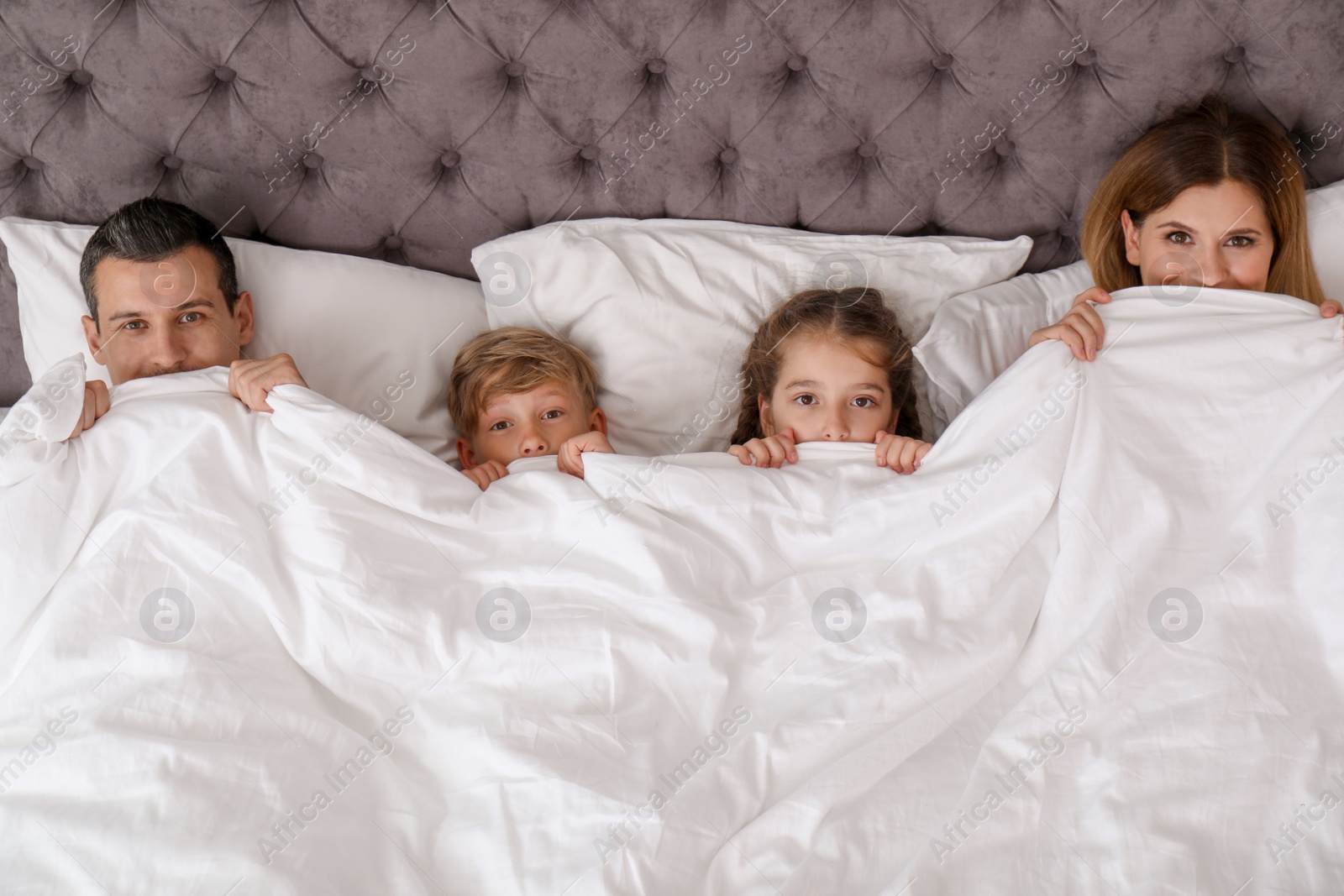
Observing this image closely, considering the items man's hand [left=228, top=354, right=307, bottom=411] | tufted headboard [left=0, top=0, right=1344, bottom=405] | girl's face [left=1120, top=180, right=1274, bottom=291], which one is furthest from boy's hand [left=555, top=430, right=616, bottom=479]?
girl's face [left=1120, top=180, right=1274, bottom=291]

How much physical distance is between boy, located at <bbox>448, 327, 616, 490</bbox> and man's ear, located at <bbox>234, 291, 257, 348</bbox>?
0.38m

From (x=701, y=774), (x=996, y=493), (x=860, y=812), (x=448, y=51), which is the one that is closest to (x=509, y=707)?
(x=701, y=774)

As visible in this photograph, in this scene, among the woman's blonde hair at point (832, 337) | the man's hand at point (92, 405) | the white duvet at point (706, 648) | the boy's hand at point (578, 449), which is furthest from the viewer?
the woman's blonde hair at point (832, 337)

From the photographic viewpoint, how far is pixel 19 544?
134 cm

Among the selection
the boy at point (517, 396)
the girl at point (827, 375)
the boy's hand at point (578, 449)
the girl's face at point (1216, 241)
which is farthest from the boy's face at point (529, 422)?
the girl's face at point (1216, 241)

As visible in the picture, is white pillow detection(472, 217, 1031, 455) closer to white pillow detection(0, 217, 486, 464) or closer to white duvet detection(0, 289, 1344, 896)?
white pillow detection(0, 217, 486, 464)

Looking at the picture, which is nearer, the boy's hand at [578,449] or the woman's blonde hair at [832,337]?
the boy's hand at [578,449]

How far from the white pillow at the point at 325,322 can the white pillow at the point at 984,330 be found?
Answer: 0.92 metres

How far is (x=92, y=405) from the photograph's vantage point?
1.49 metres

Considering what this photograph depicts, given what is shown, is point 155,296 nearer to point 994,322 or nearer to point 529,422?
point 529,422

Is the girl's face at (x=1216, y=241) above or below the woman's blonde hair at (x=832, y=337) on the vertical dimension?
above

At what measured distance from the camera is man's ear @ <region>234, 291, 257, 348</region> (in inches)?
67.4

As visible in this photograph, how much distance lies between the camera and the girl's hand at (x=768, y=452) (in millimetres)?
1569

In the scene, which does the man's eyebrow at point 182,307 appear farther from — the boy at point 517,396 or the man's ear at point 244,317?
the boy at point 517,396
